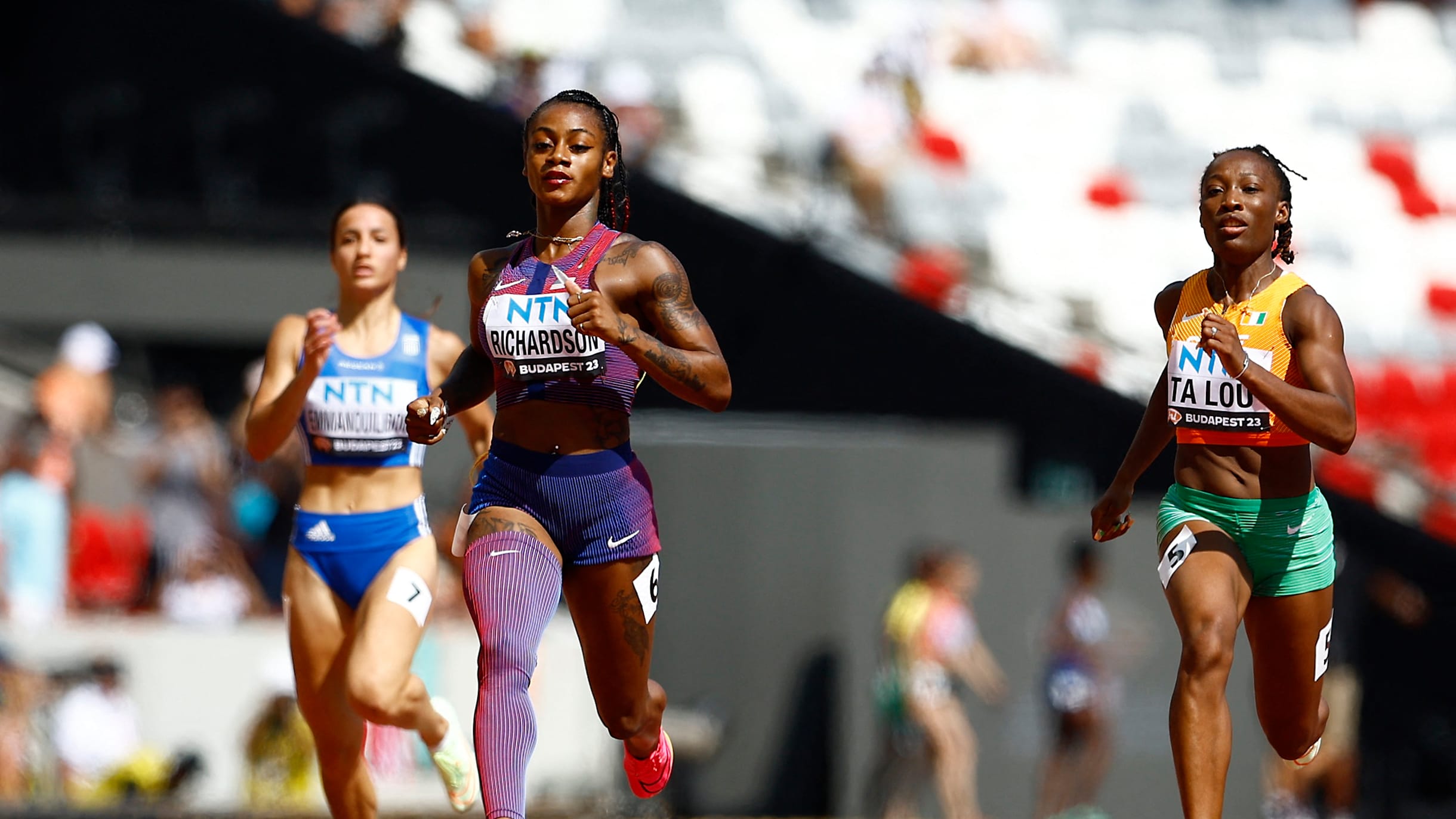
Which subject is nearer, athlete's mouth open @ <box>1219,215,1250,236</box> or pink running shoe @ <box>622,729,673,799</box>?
athlete's mouth open @ <box>1219,215,1250,236</box>

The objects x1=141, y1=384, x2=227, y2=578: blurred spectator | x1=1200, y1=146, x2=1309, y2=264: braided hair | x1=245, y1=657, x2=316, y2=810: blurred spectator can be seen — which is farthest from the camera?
x1=141, y1=384, x2=227, y2=578: blurred spectator

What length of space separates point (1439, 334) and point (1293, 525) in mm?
13295

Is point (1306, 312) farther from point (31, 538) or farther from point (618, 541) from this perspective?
point (31, 538)

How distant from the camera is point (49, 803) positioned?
10.4m

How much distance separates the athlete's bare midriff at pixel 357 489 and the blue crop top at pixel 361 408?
0.03 meters

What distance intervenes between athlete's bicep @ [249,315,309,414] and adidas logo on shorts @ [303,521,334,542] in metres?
0.46

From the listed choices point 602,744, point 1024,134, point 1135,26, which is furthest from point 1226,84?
point 602,744

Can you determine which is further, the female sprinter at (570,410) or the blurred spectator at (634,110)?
the blurred spectator at (634,110)

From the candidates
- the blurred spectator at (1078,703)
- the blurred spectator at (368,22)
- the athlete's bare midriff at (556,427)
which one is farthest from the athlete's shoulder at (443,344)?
the blurred spectator at (368,22)

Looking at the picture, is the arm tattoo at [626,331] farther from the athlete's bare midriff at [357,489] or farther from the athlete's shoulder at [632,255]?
the athlete's bare midriff at [357,489]

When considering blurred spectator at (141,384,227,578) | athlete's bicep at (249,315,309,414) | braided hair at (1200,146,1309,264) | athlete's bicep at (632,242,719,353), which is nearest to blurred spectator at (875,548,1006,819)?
blurred spectator at (141,384,227,578)

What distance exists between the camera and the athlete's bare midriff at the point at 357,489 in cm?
704

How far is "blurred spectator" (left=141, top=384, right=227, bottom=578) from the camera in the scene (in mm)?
12266

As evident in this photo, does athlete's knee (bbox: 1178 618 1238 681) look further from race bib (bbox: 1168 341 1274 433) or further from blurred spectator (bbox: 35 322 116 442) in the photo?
blurred spectator (bbox: 35 322 116 442)
